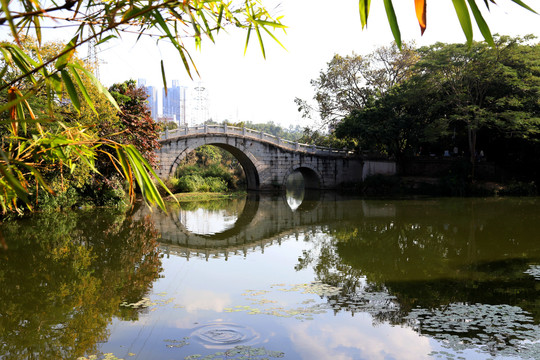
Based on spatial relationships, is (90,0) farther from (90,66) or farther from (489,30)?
(90,66)

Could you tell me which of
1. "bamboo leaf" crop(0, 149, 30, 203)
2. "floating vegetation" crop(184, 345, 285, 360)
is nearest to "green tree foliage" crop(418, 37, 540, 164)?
"floating vegetation" crop(184, 345, 285, 360)

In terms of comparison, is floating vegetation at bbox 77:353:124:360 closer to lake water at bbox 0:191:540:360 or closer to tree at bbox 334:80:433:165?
lake water at bbox 0:191:540:360

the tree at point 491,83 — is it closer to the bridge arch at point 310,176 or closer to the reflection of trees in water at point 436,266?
the reflection of trees in water at point 436,266

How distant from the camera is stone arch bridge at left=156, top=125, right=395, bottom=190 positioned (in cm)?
2030

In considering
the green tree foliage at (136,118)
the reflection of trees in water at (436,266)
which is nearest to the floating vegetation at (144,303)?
the reflection of trees in water at (436,266)

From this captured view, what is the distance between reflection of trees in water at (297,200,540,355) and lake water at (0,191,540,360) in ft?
0.10

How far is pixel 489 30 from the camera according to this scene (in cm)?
150

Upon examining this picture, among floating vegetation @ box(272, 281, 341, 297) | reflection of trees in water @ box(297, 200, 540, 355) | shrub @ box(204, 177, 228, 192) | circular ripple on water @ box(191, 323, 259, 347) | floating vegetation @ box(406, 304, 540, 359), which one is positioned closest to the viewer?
floating vegetation @ box(406, 304, 540, 359)

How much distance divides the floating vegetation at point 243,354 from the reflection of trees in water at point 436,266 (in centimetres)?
148

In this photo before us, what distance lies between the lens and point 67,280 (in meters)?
6.29

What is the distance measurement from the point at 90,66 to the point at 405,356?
37.4 ft

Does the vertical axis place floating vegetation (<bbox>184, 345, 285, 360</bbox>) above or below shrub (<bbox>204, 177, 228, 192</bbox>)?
below

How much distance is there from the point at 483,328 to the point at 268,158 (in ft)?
61.9

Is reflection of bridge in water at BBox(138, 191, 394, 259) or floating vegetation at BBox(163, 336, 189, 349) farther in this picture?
reflection of bridge in water at BBox(138, 191, 394, 259)
